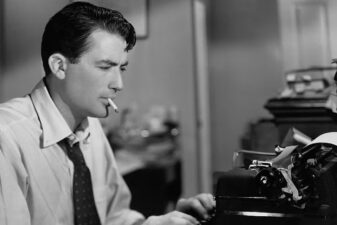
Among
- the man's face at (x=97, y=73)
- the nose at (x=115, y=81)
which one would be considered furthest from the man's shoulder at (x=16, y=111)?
the nose at (x=115, y=81)

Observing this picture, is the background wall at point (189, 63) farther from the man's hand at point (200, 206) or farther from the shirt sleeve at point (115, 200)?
the man's hand at point (200, 206)

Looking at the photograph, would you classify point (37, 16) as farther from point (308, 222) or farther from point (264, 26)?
point (264, 26)

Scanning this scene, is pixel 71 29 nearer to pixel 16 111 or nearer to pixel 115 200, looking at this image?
pixel 16 111

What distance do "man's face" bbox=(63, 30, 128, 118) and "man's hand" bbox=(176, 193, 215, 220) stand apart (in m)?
0.33

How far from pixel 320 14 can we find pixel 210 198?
0.83 m

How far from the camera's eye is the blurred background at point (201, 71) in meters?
1.09

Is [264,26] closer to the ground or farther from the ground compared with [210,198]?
farther from the ground

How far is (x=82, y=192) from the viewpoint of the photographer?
121cm

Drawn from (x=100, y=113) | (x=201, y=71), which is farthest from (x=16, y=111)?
(x=201, y=71)

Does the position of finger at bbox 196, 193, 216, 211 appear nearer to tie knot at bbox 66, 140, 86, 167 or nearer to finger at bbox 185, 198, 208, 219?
finger at bbox 185, 198, 208, 219

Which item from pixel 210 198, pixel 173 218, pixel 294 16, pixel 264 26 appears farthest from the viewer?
pixel 264 26

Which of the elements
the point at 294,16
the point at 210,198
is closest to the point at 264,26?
the point at 294,16

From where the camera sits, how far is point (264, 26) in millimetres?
4254

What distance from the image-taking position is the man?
1.04 meters
